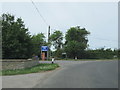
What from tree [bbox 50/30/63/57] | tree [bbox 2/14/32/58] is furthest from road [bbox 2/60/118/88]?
tree [bbox 50/30/63/57]

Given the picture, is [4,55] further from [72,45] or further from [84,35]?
[84,35]

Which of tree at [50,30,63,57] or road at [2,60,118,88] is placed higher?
tree at [50,30,63,57]

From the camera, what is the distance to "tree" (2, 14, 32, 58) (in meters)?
26.9

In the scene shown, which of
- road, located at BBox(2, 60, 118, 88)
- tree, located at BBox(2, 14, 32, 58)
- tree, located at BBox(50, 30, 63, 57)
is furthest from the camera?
tree, located at BBox(50, 30, 63, 57)

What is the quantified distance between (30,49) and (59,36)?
4888 centimetres

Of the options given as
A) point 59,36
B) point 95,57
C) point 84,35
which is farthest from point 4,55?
point 84,35

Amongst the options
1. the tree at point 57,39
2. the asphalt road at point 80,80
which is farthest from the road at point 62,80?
the tree at point 57,39

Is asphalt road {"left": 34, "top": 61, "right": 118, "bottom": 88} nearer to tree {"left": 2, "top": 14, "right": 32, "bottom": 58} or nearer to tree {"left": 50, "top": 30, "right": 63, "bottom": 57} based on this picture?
tree {"left": 2, "top": 14, "right": 32, "bottom": 58}

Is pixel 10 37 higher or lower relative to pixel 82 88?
higher

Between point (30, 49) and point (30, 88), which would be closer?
point (30, 88)

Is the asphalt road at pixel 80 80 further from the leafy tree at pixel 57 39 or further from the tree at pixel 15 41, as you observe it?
the leafy tree at pixel 57 39

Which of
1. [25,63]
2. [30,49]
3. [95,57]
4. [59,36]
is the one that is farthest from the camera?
[59,36]

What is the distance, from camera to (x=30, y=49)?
3111 cm

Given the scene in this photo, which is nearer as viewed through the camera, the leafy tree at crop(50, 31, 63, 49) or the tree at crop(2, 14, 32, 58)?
the tree at crop(2, 14, 32, 58)
